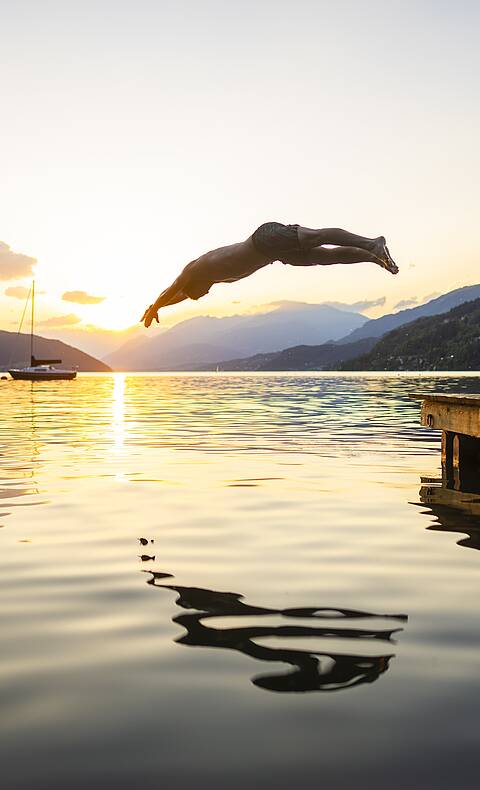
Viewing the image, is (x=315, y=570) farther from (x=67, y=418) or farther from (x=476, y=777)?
(x=67, y=418)

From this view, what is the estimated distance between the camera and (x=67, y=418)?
5300cm

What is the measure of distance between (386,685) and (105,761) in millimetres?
2622

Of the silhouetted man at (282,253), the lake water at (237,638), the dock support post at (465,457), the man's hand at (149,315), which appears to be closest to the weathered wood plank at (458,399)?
the dock support post at (465,457)

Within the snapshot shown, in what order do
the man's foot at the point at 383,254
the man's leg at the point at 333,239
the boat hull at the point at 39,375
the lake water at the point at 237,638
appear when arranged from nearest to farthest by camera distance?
the lake water at the point at 237,638 < the man's leg at the point at 333,239 < the man's foot at the point at 383,254 < the boat hull at the point at 39,375

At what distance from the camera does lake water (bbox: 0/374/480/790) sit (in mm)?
5699

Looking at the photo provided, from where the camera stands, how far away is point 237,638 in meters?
8.40

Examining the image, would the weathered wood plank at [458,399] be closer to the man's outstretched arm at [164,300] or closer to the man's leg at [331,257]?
the man's outstretched arm at [164,300]

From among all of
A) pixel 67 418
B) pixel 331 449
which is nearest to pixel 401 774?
pixel 331 449

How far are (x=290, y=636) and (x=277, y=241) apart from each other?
4290mm

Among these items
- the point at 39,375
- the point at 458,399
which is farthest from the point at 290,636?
the point at 39,375

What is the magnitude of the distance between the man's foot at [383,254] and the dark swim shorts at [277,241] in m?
0.87

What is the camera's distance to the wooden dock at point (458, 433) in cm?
2136

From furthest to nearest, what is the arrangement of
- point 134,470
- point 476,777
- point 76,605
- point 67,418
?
1. point 67,418
2. point 134,470
3. point 76,605
4. point 476,777

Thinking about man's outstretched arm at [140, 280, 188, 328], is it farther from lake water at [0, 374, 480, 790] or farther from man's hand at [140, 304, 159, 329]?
lake water at [0, 374, 480, 790]
